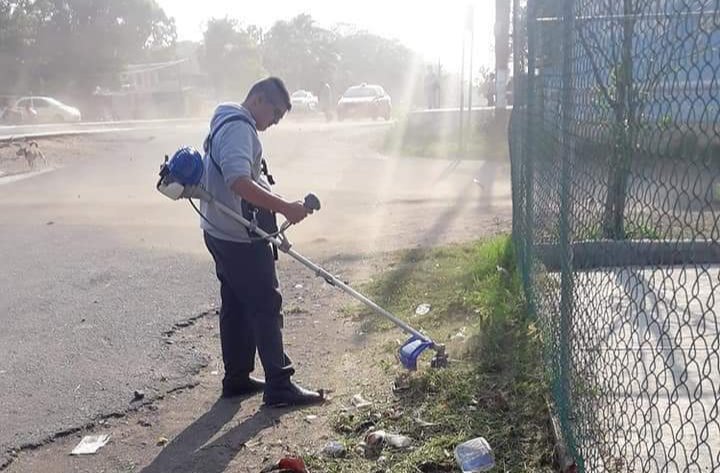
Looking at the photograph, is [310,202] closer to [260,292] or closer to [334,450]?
[260,292]

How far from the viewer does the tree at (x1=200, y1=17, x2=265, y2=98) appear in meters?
72.7

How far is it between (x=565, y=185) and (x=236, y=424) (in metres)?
2.18

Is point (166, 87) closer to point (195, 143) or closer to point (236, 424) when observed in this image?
point (195, 143)

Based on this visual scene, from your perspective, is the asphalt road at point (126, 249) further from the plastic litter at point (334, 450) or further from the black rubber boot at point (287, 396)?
the plastic litter at point (334, 450)

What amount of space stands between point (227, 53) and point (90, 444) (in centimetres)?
7256

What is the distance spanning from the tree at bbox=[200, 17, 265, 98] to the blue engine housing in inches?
2715

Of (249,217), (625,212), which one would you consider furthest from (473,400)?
(625,212)

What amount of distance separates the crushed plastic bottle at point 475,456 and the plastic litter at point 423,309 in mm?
2373

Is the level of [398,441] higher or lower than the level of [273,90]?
lower

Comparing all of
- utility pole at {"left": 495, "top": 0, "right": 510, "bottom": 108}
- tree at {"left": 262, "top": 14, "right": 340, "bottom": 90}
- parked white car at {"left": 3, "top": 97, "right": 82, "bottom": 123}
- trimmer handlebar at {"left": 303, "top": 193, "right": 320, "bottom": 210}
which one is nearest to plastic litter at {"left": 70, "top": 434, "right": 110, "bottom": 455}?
trimmer handlebar at {"left": 303, "top": 193, "right": 320, "bottom": 210}

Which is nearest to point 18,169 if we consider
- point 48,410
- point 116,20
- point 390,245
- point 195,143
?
point 195,143

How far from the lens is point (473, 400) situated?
4301 millimetres

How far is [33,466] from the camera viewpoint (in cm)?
409

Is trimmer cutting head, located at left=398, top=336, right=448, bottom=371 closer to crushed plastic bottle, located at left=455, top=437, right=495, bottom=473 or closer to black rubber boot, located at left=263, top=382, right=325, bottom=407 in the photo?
black rubber boot, located at left=263, top=382, right=325, bottom=407
